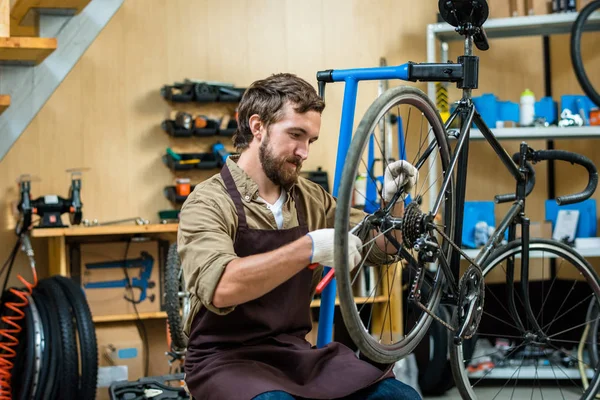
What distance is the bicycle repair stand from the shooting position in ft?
13.8

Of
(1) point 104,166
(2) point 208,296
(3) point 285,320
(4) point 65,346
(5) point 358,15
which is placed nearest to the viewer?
(2) point 208,296

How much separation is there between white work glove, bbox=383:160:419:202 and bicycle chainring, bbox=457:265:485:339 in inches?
13.0

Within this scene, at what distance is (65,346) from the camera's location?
354 centimetres

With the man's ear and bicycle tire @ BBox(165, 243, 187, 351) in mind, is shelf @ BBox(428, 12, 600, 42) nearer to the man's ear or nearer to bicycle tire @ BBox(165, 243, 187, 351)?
bicycle tire @ BBox(165, 243, 187, 351)

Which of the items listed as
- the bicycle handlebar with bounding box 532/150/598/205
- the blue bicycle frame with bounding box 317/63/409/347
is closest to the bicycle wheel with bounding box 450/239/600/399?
the bicycle handlebar with bounding box 532/150/598/205

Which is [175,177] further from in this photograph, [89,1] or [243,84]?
[89,1]

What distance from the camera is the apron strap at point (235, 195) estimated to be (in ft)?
7.11

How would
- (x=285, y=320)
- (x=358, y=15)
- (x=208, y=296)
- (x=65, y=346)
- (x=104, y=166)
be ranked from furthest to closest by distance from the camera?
1. (x=358, y=15)
2. (x=104, y=166)
3. (x=65, y=346)
4. (x=285, y=320)
5. (x=208, y=296)

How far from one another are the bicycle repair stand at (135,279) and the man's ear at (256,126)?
2192mm

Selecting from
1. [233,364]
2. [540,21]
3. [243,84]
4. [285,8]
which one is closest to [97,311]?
[243,84]

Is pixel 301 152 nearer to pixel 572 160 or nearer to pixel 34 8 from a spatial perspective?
pixel 572 160

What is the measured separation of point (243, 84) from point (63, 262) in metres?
1.45

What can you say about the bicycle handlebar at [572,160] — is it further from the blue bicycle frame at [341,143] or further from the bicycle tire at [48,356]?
the bicycle tire at [48,356]

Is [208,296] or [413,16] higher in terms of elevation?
[413,16]
